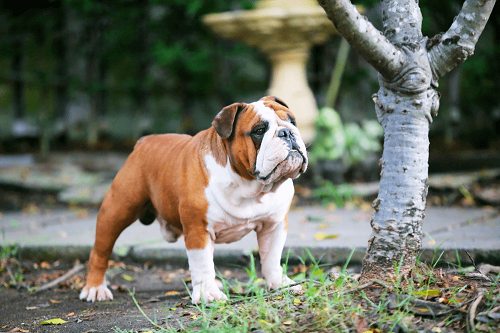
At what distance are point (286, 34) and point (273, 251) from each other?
4.24 m

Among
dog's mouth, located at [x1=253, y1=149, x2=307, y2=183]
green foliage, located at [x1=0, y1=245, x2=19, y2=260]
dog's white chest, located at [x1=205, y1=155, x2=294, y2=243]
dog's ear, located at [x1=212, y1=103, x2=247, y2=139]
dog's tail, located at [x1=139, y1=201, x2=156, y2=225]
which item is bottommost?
green foliage, located at [x1=0, y1=245, x2=19, y2=260]

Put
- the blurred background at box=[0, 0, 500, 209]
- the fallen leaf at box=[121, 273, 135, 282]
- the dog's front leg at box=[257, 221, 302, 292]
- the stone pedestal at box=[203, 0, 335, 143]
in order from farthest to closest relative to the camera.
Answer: the blurred background at box=[0, 0, 500, 209] → the stone pedestal at box=[203, 0, 335, 143] → the fallen leaf at box=[121, 273, 135, 282] → the dog's front leg at box=[257, 221, 302, 292]

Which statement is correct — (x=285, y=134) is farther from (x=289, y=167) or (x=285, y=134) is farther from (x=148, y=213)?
(x=148, y=213)

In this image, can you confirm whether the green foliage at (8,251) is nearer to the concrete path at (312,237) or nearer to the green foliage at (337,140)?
the concrete path at (312,237)

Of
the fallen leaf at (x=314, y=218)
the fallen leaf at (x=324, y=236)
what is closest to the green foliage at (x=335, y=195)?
the fallen leaf at (x=314, y=218)

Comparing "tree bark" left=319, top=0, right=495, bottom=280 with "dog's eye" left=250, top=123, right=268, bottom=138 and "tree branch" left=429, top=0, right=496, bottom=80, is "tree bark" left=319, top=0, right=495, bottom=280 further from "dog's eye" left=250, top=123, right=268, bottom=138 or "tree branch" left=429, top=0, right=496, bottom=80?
"dog's eye" left=250, top=123, right=268, bottom=138

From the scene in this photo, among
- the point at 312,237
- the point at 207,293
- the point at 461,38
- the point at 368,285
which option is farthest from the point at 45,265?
the point at 461,38

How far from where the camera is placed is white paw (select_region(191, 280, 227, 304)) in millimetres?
3080

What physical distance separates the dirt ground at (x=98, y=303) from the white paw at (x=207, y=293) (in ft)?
0.18

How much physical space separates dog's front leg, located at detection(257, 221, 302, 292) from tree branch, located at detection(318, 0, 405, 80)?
89 cm

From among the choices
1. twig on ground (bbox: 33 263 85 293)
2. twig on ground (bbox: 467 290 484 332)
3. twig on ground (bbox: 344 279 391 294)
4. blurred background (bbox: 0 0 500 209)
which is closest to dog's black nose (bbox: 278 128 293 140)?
twig on ground (bbox: 344 279 391 294)

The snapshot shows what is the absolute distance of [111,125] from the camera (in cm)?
1111

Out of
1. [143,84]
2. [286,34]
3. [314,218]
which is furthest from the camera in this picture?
[143,84]

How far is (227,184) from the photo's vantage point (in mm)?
3119
